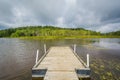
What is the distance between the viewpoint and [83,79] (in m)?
9.54

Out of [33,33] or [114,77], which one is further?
[33,33]

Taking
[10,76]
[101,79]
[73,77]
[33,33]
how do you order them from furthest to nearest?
1. [33,33]
2. [10,76]
3. [101,79]
4. [73,77]

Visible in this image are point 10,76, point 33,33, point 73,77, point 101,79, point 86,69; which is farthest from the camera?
point 33,33

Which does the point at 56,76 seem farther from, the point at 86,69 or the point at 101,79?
the point at 101,79

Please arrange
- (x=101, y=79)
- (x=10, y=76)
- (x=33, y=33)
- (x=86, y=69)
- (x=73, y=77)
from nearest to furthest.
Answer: (x=73, y=77) → (x=86, y=69) → (x=101, y=79) → (x=10, y=76) → (x=33, y=33)

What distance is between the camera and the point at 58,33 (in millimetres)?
150375

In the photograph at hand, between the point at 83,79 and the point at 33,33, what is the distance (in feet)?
467

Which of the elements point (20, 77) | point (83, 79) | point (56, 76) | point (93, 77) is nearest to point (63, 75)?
point (56, 76)

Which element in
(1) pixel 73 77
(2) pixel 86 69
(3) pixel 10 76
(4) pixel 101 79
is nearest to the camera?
(1) pixel 73 77

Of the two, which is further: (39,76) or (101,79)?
(101,79)

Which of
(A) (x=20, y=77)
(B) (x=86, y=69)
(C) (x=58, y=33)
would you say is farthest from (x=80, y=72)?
(C) (x=58, y=33)

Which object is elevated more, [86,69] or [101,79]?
[86,69]

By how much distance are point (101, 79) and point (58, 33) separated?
139806 millimetres

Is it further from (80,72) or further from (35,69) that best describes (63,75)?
(35,69)
